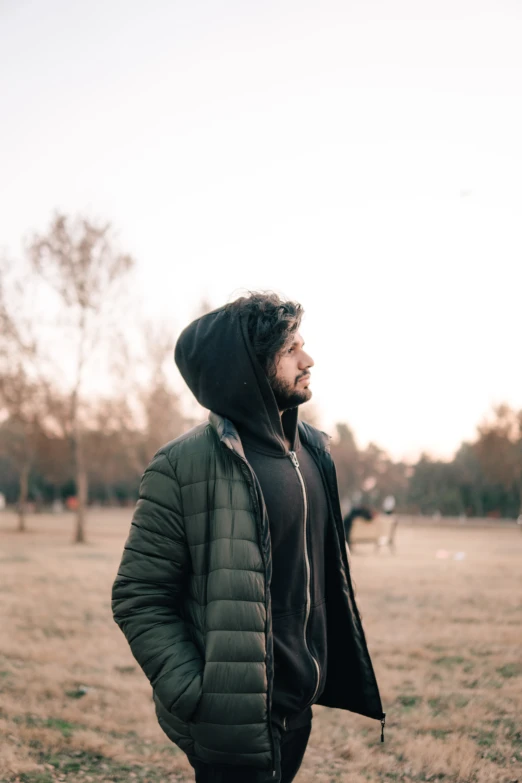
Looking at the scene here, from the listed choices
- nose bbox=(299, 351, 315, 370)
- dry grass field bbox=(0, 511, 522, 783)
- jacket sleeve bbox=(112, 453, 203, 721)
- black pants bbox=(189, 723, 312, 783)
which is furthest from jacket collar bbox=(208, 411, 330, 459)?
dry grass field bbox=(0, 511, 522, 783)

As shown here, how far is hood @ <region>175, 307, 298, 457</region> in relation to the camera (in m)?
2.46

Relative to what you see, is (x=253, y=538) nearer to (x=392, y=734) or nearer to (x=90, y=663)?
(x=392, y=734)

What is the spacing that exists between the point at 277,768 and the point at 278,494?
858 mm

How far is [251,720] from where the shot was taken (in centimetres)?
215

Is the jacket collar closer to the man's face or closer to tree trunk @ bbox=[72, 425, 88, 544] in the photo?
the man's face

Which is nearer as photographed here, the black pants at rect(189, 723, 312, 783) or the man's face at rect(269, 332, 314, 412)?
the black pants at rect(189, 723, 312, 783)

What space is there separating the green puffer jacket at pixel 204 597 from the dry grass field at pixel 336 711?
234 cm

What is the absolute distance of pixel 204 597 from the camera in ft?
7.63

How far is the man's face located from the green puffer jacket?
10.8 inches

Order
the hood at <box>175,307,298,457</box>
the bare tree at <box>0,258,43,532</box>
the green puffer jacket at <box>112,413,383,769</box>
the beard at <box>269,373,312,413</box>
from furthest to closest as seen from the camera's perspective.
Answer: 1. the bare tree at <box>0,258,43,532</box>
2. the beard at <box>269,373,312,413</box>
3. the hood at <box>175,307,298,457</box>
4. the green puffer jacket at <box>112,413,383,769</box>

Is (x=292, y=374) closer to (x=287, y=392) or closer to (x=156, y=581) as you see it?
(x=287, y=392)

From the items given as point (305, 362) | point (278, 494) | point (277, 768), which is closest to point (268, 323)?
point (305, 362)

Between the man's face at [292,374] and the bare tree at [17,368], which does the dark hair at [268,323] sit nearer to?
the man's face at [292,374]

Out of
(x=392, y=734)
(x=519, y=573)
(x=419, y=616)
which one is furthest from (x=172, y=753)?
(x=519, y=573)
